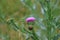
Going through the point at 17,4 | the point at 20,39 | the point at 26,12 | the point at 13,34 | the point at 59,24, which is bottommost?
the point at 59,24

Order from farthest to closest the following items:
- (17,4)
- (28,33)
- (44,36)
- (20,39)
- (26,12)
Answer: (17,4), (26,12), (20,39), (44,36), (28,33)

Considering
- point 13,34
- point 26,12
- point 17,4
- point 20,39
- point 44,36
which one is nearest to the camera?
point 44,36

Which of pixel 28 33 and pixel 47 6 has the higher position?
pixel 47 6

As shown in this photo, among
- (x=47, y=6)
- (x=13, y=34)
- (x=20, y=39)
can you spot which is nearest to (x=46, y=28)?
(x=47, y=6)

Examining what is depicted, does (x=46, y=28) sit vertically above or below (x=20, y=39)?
below

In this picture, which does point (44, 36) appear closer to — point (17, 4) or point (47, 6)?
point (47, 6)

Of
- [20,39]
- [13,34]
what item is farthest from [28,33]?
[13,34]

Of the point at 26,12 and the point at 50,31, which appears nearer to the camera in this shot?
the point at 50,31

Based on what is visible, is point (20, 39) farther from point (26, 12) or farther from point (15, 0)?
point (15, 0)

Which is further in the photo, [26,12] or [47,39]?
[26,12]
